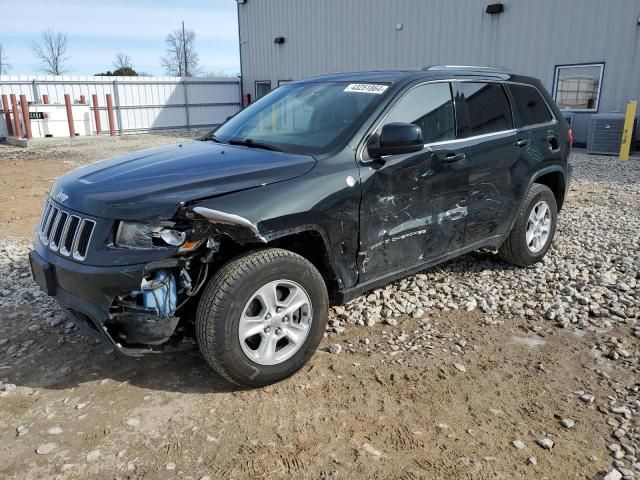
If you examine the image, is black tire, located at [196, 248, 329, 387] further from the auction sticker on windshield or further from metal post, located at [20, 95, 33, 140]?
metal post, located at [20, 95, 33, 140]

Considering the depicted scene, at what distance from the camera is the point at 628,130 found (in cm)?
1198

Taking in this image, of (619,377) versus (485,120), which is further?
(485,120)

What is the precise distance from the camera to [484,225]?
4301mm

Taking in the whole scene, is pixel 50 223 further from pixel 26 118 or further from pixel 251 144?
pixel 26 118

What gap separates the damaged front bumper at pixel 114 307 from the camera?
8.68 ft

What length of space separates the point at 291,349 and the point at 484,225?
2.12 metres

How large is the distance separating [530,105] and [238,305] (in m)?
3.57

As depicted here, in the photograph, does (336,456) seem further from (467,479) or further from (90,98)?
(90,98)

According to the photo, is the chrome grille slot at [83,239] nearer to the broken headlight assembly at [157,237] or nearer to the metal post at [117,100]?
the broken headlight assembly at [157,237]

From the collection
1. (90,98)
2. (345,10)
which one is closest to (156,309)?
(345,10)

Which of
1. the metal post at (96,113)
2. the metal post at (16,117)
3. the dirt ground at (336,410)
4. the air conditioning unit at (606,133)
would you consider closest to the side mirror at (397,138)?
the dirt ground at (336,410)

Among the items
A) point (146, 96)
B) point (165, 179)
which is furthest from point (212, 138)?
point (146, 96)

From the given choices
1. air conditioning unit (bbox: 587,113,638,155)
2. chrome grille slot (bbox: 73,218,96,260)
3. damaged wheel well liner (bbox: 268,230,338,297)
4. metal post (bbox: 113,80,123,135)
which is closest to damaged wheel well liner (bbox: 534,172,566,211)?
damaged wheel well liner (bbox: 268,230,338,297)

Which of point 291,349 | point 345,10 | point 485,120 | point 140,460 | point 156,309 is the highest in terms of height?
point 345,10
